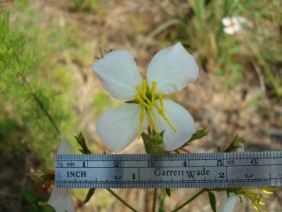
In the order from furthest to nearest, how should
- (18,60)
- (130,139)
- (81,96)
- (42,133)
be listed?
(81,96) → (42,133) → (18,60) → (130,139)

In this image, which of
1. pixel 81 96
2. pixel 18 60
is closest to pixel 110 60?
pixel 18 60

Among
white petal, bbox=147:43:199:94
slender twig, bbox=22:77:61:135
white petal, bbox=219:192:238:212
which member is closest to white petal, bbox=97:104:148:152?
white petal, bbox=147:43:199:94

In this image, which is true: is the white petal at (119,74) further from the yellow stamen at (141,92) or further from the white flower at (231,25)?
the white flower at (231,25)

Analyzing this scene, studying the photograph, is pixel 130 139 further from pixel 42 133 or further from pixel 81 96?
pixel 81 96

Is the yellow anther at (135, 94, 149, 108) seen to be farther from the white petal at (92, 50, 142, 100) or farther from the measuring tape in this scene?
the measuring tape

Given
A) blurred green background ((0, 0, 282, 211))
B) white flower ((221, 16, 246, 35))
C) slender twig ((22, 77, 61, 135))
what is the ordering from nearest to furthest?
slender twig ((22, 77, 61, 135)), blurred green background ((0, 0, 282, 211)), white flower ((221, 16, 246, 35))

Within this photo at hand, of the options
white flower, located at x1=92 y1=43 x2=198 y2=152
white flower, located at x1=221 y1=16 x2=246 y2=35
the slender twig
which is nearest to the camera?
white flower, located at x1=92 y1=43 x2=198 y2=152

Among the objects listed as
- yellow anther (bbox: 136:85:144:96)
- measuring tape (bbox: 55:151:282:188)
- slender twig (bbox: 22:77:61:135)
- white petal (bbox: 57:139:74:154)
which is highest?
slender twig (bbox: 22:77:61:135)
